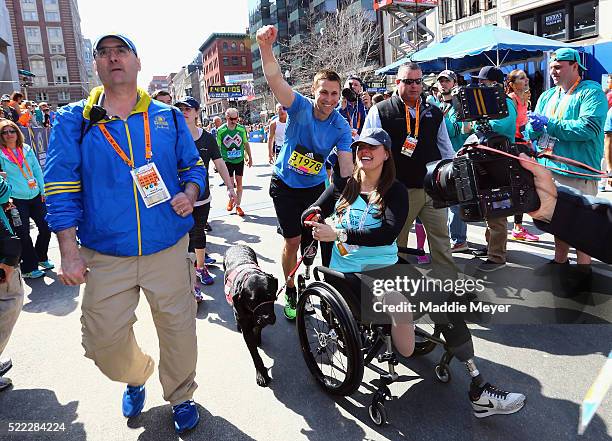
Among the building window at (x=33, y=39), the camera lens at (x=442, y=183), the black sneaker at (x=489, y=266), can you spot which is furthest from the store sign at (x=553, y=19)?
the building window at (x=33, y=39)

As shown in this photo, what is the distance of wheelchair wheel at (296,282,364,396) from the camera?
2.39 m

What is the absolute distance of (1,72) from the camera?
35.7 meters

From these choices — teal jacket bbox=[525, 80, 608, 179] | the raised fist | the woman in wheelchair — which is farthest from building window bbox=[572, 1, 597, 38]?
the woman in wheelchair

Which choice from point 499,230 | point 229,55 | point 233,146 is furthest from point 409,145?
point 229,55

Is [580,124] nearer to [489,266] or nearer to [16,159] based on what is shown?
[489,266]

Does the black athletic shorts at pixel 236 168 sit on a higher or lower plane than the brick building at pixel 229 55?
lower

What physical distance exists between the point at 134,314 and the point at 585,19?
26.3 metres

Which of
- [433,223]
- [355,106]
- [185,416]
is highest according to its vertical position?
[355,106]

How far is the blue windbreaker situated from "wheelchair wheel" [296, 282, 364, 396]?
964mm

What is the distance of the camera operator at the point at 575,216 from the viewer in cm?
131

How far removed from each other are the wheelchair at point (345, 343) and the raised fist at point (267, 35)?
1.63 meters

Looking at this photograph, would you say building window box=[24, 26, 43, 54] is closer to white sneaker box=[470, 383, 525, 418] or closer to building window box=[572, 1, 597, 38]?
building window box=[572, 1, 597, 38]

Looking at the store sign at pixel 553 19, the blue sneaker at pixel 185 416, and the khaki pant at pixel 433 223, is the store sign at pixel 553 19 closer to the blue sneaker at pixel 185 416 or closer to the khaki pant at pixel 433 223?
the khaki pant at pixel 433 223

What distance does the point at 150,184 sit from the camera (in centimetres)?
227
